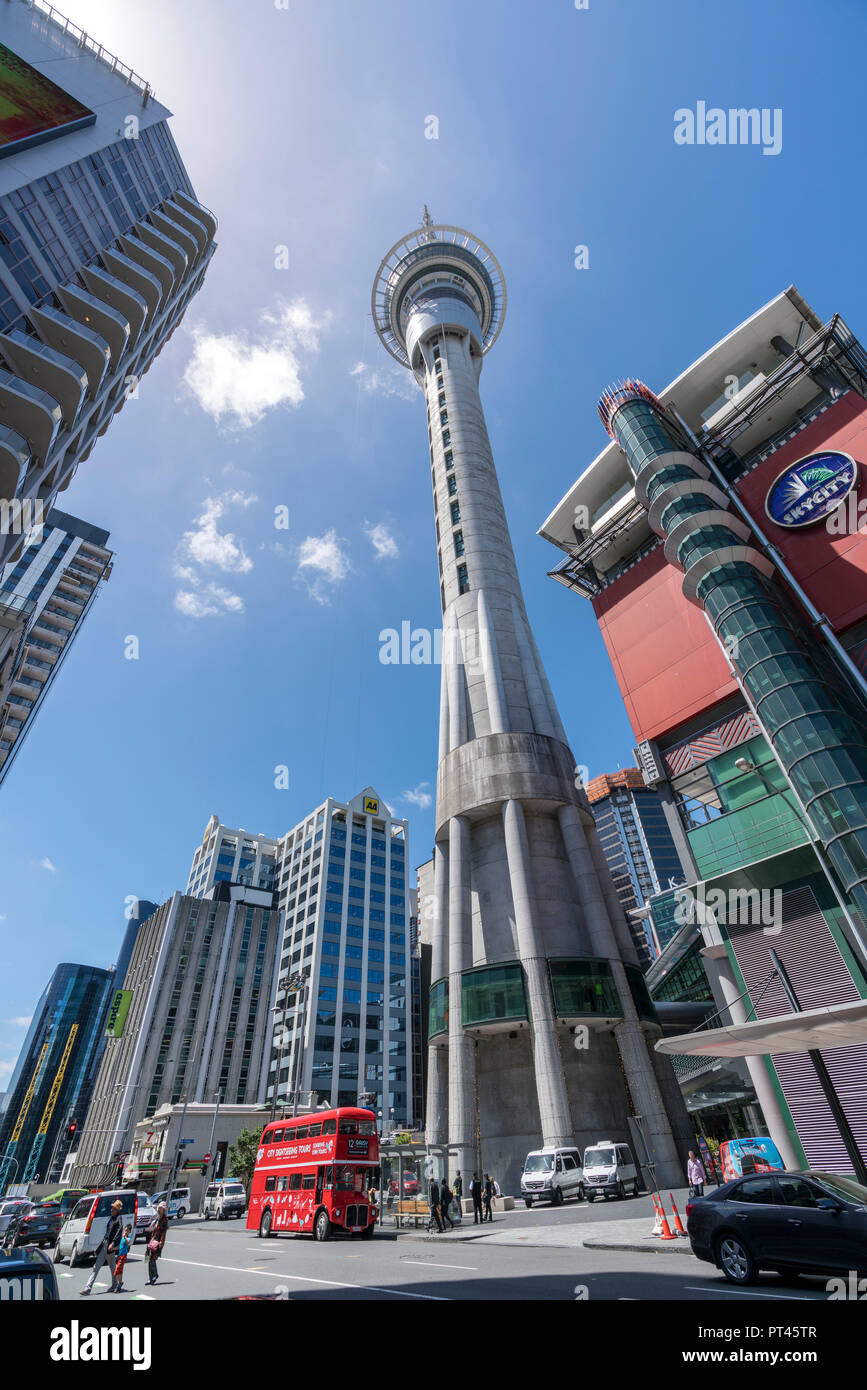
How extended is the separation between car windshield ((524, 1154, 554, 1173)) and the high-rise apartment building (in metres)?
103

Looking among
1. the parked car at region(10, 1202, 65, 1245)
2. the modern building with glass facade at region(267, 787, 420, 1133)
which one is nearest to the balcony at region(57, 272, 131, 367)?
the parked car at region(10, 1202, 65, 1245)

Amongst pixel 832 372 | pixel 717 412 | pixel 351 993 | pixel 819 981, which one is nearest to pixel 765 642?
pixel 819 981

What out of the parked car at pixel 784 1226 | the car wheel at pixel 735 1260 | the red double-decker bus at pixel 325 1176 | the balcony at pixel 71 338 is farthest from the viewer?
the balcony at pixel 71 338

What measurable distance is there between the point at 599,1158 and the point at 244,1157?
47.5m

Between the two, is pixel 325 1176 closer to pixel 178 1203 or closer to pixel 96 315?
pixel 178 1203

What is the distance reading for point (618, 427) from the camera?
49562 millimetres

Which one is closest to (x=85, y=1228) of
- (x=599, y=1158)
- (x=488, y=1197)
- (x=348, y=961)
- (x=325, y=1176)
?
(x=325, y=1176)

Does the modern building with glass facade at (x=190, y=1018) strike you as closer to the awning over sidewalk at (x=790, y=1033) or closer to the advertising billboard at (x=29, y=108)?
the awning over sidewalk at (x=790, y=1033)

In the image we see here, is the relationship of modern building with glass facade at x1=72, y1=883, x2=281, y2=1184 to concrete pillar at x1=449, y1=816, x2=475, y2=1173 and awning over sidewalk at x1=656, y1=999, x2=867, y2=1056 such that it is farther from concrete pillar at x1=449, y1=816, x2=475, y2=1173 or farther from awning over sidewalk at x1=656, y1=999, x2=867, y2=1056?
awning over sidewalk at x1=656, y1=999, x2=867, y2=1056

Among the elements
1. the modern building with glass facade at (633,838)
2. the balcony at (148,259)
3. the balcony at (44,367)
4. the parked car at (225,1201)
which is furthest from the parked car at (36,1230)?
the modern building with glass facade at (633,838)

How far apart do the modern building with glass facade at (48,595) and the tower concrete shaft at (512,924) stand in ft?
186

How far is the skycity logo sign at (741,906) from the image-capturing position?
104ft
